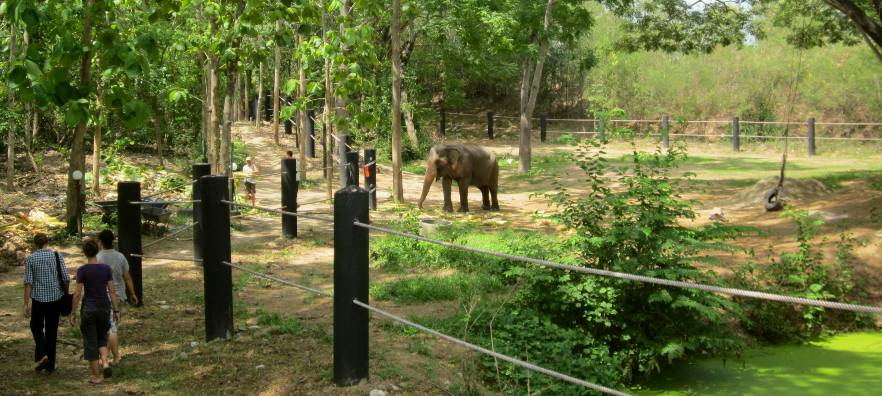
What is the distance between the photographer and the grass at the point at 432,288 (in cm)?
930

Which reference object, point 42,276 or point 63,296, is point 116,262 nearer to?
point 63,296

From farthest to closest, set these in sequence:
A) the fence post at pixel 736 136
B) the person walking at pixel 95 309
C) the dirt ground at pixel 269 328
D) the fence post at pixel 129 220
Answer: the fence post at pixel 736 136
the fence post at pixel 129 220
the person walking at pixel 95 309
the dirt ground at pixel 269 328

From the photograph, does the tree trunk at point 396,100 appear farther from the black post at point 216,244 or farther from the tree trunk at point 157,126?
the black post at point 216,244

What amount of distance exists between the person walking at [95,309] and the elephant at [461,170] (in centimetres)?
1055

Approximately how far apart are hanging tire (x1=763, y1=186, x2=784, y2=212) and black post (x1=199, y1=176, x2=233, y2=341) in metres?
11.5

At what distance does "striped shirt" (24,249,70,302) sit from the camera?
6.40m

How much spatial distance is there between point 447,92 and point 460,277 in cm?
2104

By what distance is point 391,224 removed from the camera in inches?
559

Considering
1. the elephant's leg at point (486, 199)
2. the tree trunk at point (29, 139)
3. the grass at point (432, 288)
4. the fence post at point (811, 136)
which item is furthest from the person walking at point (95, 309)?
the fence post at point (811, 136)

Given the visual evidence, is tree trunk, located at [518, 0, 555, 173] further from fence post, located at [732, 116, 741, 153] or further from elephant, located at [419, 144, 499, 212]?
fence post, located at [732, 116, 741, 153]

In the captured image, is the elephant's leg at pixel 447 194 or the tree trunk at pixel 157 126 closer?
the elephant's leg at pixel 447 194

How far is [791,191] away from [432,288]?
961 centimetres

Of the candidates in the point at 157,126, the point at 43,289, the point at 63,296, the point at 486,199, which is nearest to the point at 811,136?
the point at 486,199

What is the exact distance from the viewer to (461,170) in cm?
1706
